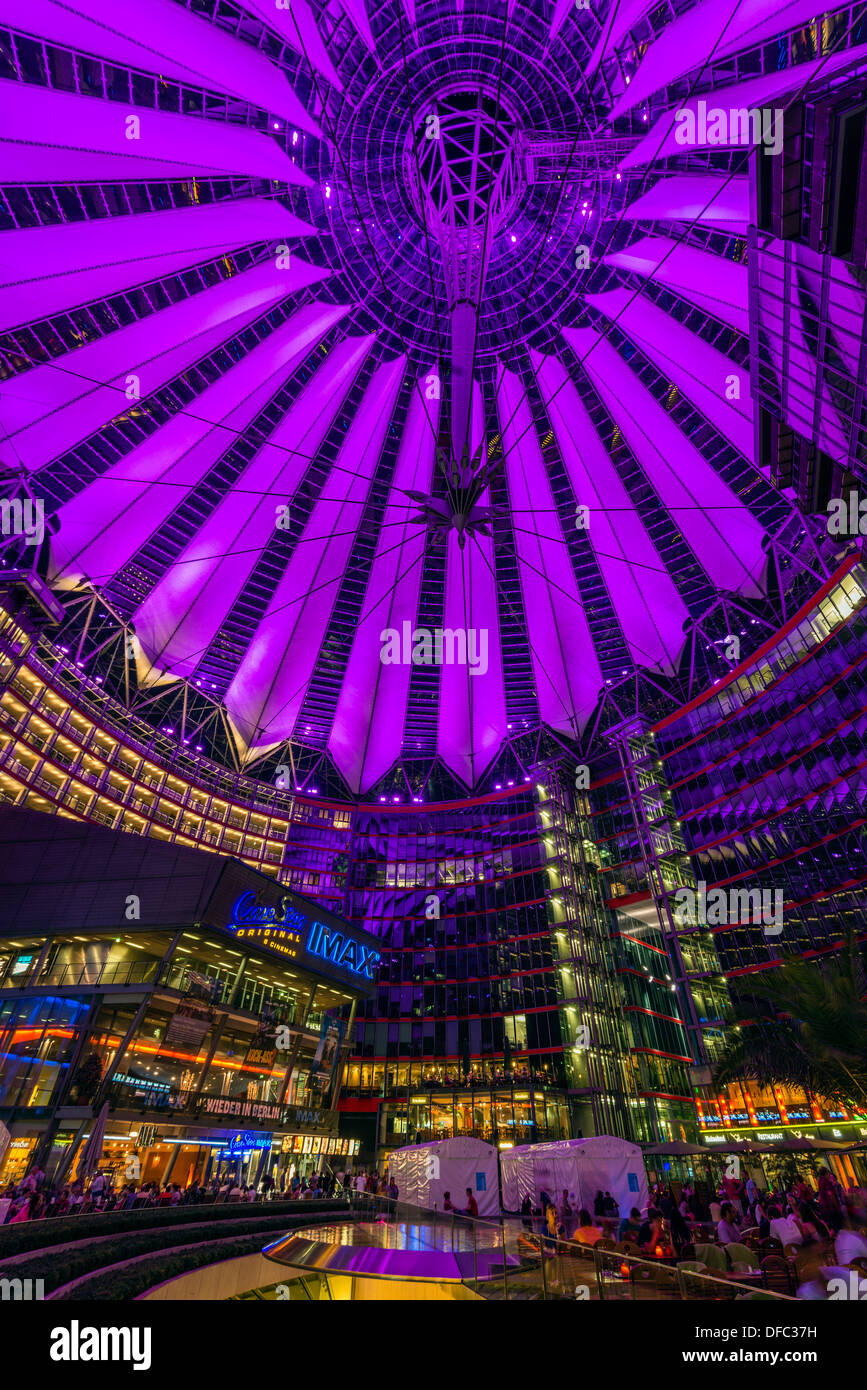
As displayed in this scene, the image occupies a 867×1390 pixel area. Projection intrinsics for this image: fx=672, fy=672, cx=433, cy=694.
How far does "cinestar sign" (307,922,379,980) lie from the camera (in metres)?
37.8

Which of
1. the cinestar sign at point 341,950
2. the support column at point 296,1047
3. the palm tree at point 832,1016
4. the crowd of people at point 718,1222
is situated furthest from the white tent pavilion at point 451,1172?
the support column at point 296,1047

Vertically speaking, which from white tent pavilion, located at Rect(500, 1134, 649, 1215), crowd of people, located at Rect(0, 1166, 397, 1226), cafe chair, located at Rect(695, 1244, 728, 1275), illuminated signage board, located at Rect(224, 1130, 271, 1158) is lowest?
cafe chair, located at Rect(695, 1244, 728, 1275)

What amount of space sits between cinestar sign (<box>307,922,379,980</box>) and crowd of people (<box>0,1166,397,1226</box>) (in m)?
10.4

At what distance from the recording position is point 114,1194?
2556 centimetres

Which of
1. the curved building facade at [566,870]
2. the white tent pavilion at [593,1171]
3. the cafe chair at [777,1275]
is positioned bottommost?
Result: the cafe chair at [777,1275]

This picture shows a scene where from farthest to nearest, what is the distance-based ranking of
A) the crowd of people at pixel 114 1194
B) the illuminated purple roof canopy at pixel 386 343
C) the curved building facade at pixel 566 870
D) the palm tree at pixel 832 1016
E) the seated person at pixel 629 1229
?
the curved building facade at pixel 566 870 → the illuminated purple roof canopy at pixel 386 343 → the palm tree at pixel 832 1016 → the crowd of people at pixel 114 1194 → the seated person at pixel 629 1229

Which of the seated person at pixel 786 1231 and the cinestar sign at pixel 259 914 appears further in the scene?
the cinestar sign at pixel 259 914

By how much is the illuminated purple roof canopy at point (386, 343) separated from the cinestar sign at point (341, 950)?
20.3 meters

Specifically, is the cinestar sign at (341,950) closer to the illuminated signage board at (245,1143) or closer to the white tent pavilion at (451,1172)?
the illuminated signage board at (245,1143)

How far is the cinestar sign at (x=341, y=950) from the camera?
37812 millimetres

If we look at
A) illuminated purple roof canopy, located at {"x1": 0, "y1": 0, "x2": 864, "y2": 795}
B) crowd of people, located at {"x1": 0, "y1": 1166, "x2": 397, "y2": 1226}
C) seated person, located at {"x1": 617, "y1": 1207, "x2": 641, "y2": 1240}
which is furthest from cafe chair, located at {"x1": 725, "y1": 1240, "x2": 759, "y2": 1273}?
illuminated purple roof canopy, located at {"x1": 0, "y1": 0, "x2": 864, "y2": 795}

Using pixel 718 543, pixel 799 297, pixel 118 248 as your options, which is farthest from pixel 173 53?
pixel 718 543

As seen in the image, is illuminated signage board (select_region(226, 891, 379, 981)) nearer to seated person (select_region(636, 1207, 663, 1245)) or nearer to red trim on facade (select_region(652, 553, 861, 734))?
seated person (select_region(636, 1207, 663, 1245))
